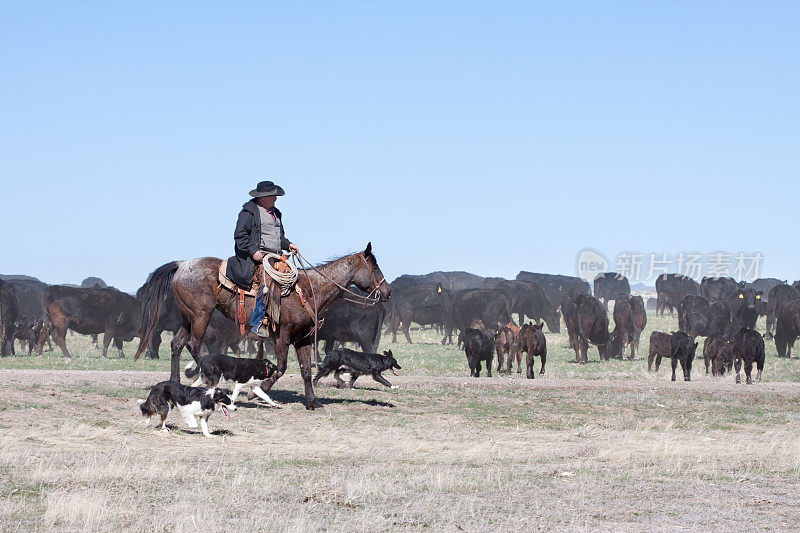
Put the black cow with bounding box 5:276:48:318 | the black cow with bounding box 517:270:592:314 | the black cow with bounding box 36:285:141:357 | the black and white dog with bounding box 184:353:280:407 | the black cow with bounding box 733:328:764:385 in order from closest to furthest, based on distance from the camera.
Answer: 1. the black and white dog with bounding box 184:353:280:407
2. the black cow with bounding box 733:328:764:385
3. the black cow with bounding box 36:285:141:357
4. the black cow with bounding box 5:276:48:318
5. the black cow with bounding box 517:270:592:314

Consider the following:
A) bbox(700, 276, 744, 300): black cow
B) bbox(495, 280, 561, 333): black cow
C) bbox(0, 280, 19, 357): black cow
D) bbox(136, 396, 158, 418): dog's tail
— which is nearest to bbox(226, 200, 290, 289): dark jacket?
bbox(136, 396, 158, 418): dog's tail

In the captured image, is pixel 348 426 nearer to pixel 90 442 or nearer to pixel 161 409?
pixel 161 409

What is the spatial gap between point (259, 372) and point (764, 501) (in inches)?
347

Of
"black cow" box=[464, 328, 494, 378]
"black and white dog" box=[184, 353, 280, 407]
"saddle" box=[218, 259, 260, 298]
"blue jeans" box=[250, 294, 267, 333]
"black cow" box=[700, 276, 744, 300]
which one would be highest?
"black cow" box=[700, 276, 744, 300]

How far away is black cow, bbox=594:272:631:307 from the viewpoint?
99.9m

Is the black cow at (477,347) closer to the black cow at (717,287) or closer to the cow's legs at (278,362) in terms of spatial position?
the cow's legs at (278,362)

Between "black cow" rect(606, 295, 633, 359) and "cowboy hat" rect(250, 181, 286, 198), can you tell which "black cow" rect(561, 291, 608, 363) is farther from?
"cowboy hat" rect(250, 181, 286, 198)

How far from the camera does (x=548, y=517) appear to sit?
9.15 metres

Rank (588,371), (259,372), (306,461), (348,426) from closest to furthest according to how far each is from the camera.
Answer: (306,461)
(348,426)
(259,372)
(588,371)

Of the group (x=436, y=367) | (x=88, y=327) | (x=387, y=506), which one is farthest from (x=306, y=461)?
(x=88, y=327)

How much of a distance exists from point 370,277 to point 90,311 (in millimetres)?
22608

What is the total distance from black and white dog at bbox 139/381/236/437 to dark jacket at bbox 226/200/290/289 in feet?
9.53

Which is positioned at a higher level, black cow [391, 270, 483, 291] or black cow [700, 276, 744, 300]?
black cow [391, 270, 483, 291]

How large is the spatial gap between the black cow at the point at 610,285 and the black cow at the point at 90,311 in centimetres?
6931
